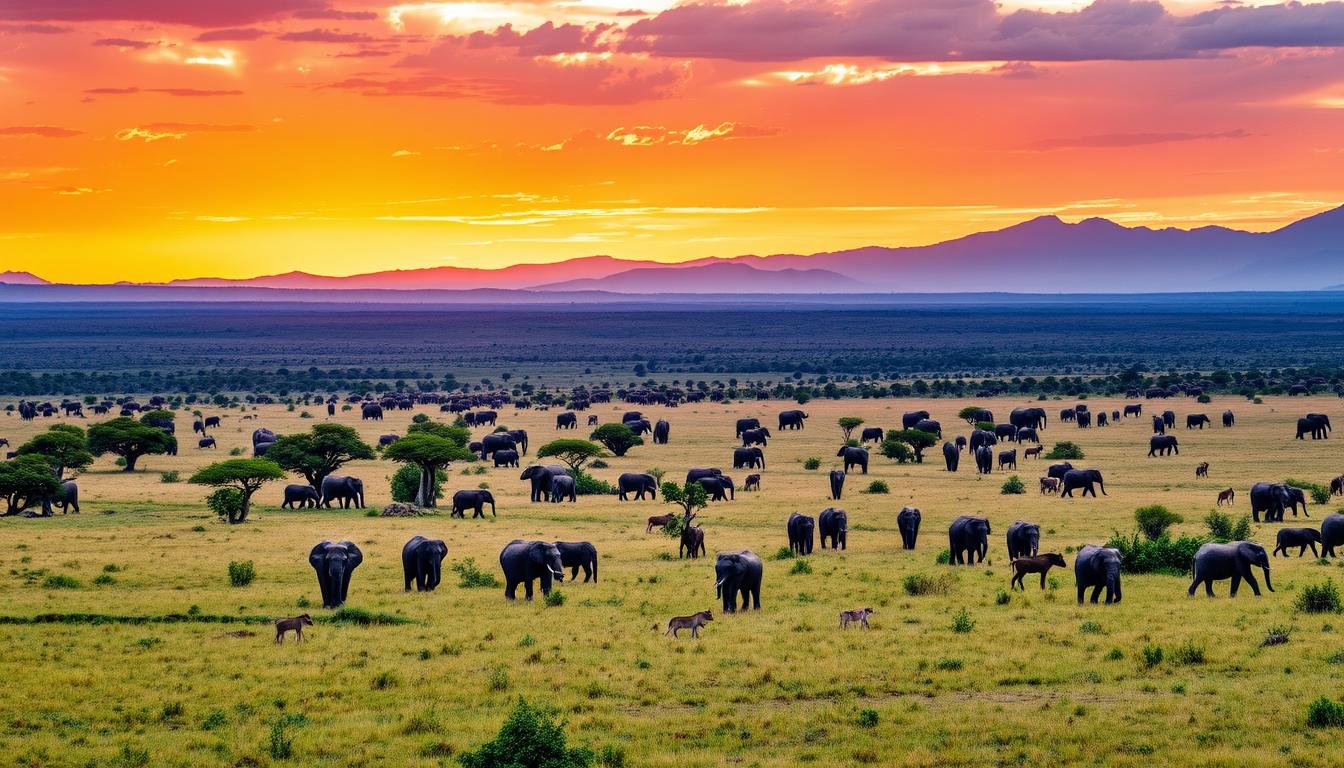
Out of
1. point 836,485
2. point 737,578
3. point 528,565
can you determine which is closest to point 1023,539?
point 737,578

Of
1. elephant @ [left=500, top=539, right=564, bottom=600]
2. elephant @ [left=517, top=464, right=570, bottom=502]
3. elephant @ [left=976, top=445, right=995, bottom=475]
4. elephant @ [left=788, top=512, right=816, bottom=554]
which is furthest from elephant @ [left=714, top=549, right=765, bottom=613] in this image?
elephant @ [left=976, top=445, right=995, bottom=475]

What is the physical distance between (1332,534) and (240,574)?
26.9 m

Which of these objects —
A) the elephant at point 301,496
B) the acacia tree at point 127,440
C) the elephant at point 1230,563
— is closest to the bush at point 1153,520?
the elephant at point 1230,563

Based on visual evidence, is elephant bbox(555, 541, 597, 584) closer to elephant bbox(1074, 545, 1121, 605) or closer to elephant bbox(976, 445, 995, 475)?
elephant bbox(1074, 545, 1121, 605)

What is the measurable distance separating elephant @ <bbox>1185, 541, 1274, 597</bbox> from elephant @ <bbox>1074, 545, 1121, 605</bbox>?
5.38 feet

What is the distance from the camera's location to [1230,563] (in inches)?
1133

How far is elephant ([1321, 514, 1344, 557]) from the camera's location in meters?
34.8

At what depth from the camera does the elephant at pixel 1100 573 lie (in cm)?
2822

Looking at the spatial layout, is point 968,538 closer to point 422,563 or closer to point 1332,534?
point 1332,534

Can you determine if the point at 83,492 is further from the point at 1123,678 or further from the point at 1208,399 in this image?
the point at 1208,399

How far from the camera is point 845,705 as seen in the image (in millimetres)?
20750

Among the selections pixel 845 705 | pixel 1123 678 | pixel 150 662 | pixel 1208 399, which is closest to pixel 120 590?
pixel 150 662

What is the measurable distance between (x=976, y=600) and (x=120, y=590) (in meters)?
19.4

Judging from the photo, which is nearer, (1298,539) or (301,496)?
(1298,539)
